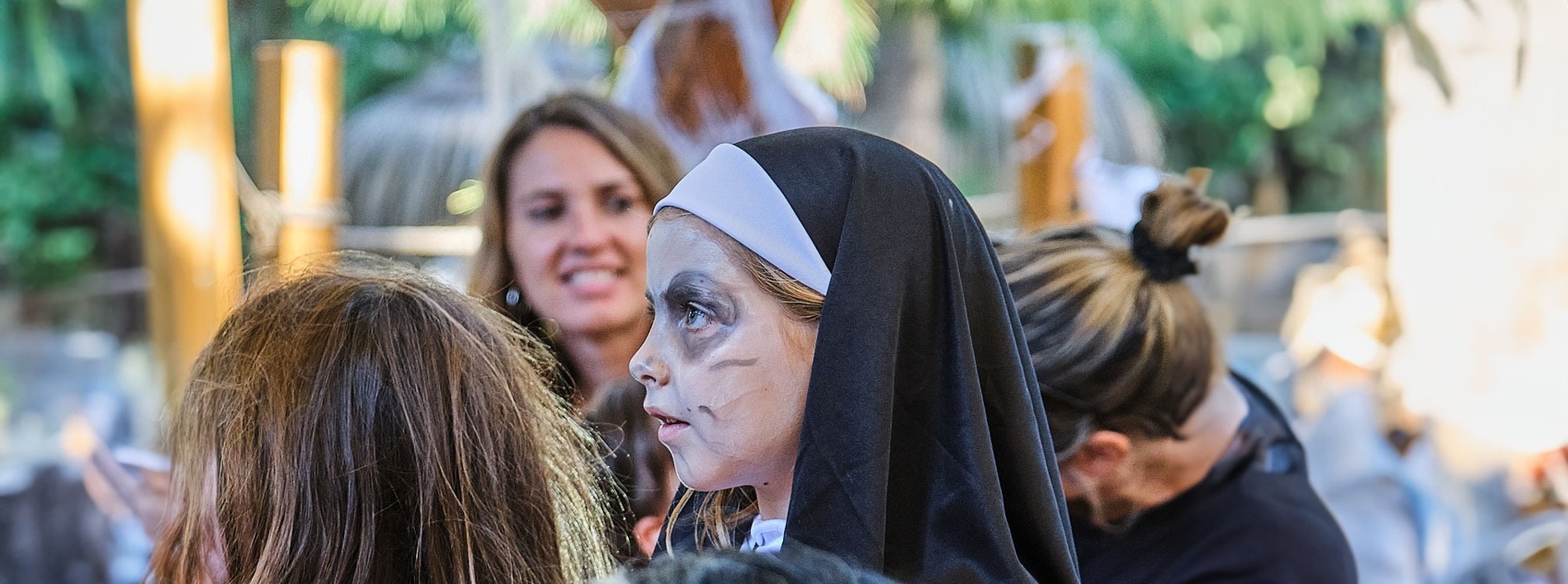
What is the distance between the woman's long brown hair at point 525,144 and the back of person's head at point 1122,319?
702 millimetres

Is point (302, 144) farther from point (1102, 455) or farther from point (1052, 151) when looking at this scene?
point (1052, 151)

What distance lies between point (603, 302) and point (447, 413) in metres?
0.98

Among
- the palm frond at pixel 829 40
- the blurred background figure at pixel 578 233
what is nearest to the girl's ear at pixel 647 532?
the blurred background figure at pixel 578 233

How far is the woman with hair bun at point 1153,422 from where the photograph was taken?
204cm

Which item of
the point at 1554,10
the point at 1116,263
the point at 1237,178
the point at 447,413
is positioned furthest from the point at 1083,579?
the point at 1237,178

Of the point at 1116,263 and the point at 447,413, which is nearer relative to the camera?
the point at 447,413

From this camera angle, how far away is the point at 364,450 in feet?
4.62

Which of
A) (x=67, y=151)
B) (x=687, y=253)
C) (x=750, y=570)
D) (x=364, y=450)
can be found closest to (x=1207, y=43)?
(x=687, y=253)

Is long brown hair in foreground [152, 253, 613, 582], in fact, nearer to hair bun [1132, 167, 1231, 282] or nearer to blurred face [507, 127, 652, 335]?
blurred face [507, 127, 652, 335]

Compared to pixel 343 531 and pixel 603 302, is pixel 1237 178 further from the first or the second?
pixel 343 531

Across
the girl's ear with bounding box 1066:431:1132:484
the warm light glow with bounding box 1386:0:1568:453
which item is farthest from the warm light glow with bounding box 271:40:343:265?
the warm light glow with bounding box 1386:0:1568:453

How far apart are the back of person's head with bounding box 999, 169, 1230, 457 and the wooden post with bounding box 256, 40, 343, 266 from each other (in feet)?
5.39

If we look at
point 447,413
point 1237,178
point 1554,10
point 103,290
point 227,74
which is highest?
point 1554,10

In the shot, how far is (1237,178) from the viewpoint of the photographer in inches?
426
